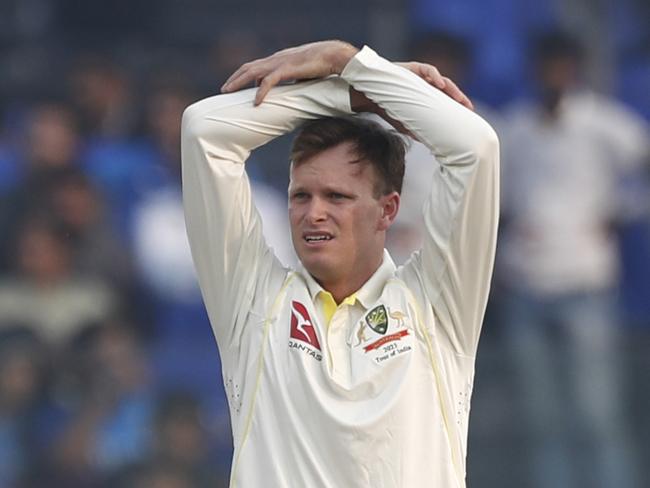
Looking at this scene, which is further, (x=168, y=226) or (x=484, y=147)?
(x=168, y=226)

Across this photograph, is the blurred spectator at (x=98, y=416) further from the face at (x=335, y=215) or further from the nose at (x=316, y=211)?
the nose at (x=316, y=211)

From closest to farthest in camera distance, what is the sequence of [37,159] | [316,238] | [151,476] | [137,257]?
[316,238], [151,476], [137,257], [37,159]

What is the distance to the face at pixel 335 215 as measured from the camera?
3.98 m

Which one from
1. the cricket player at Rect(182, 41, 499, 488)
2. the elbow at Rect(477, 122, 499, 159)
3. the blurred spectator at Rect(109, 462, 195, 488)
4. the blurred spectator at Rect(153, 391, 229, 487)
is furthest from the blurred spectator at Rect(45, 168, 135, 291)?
the elbow at Rect(477, 122, 499, 159)

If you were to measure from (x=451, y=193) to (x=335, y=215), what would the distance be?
0.92ft

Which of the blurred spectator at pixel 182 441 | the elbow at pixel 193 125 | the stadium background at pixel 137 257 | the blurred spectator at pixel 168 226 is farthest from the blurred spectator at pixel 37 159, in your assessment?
the elbow at pixel 193 125

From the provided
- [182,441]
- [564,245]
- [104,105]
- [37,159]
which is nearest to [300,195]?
[564,245]

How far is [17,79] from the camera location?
357 inches

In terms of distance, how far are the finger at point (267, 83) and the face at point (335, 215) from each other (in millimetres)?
187

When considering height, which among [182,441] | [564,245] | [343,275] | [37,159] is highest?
[37,159]

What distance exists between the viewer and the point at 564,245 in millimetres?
7570

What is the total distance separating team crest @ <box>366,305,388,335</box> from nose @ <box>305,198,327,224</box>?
247 millimetres

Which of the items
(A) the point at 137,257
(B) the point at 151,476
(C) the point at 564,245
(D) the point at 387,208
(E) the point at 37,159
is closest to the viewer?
(D) the point at 387,208

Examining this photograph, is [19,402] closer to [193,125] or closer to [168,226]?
[168,226]
